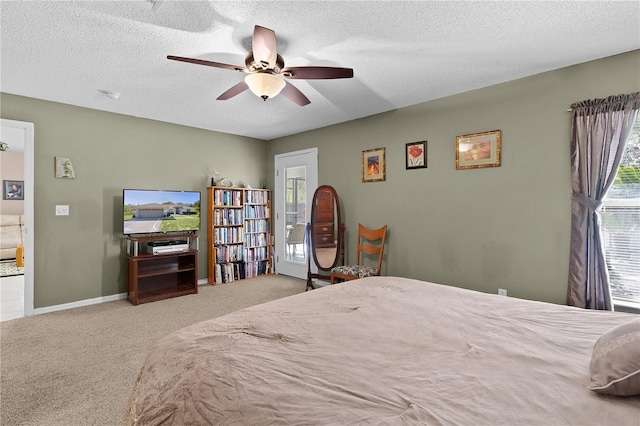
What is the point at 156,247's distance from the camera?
418 centimetres

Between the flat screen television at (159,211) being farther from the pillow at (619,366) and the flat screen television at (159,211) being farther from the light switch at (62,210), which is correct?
the pillow at (619,366)

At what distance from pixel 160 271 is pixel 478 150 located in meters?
4.25

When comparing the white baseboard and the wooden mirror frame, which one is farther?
the wooden mirror frame

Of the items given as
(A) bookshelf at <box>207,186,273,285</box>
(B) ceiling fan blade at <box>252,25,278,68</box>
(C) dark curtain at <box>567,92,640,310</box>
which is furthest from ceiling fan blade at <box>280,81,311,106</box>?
(A) bookshelf at <box>207,186,273,285</box>

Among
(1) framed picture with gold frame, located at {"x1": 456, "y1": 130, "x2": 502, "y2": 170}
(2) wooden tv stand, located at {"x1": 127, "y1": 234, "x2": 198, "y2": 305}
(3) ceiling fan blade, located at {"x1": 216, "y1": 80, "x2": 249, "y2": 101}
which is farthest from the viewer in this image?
(2) wooden tv stand, located at {"x1": 127, "y1": 234, "x2": 198, "y2": 305}

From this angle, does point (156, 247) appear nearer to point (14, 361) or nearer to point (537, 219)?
point (14, 361)

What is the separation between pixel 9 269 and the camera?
19.5 ft

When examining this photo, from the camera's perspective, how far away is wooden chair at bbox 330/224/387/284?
3.93 meters

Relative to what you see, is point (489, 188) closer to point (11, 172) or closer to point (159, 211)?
point (159, 211)

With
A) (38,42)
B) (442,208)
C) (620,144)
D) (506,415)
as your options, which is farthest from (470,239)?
(38,42)

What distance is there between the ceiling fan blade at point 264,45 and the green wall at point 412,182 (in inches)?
92.8

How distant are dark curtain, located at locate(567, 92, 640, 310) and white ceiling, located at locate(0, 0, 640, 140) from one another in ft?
1.56

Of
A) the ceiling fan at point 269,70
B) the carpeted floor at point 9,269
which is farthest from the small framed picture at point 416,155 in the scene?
the carpeted floor at point 9,269

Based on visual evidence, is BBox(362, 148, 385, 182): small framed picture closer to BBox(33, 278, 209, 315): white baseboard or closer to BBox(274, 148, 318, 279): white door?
BBox(274, 148, 318, 279): white door
